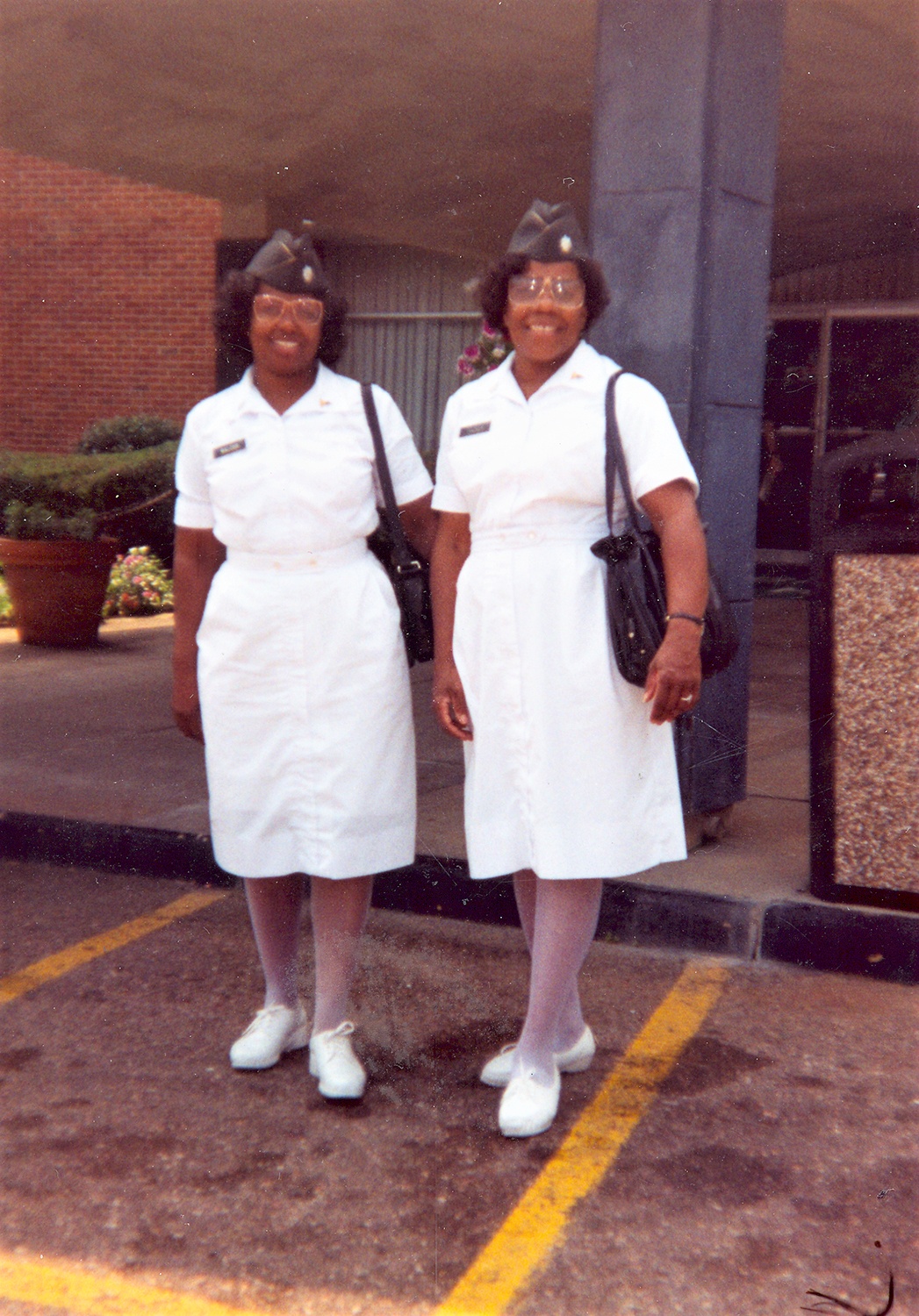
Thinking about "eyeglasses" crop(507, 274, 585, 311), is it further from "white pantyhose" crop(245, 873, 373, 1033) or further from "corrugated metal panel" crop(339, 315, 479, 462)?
"corrugated metal panel" crop(339, 315, 479, 462)

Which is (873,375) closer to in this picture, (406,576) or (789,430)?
(789,430)

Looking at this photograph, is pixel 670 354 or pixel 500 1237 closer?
pixel 500 1237

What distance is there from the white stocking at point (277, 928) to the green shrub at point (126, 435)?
934 centimetres

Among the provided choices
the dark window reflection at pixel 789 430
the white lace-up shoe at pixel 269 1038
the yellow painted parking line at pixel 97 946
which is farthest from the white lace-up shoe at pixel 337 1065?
the dark window reflection at pixel 789 430

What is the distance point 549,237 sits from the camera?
2.96 metres

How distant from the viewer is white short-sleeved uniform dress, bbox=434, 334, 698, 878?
290cm

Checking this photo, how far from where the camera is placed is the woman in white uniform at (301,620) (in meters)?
3.11

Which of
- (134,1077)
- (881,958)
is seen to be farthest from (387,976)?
(881,958)

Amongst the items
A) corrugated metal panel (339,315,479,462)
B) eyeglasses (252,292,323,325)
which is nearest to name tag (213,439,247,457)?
eyeglasses (252,292,323,325)

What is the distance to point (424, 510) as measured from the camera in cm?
329

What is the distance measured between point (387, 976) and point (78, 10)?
4.94 m

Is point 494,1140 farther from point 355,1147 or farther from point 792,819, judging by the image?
point 792,819

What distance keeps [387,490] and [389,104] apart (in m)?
5.12

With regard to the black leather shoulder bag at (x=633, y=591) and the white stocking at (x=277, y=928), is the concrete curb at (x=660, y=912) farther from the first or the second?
the black leather shoulder bag at (x=633, y=591)
